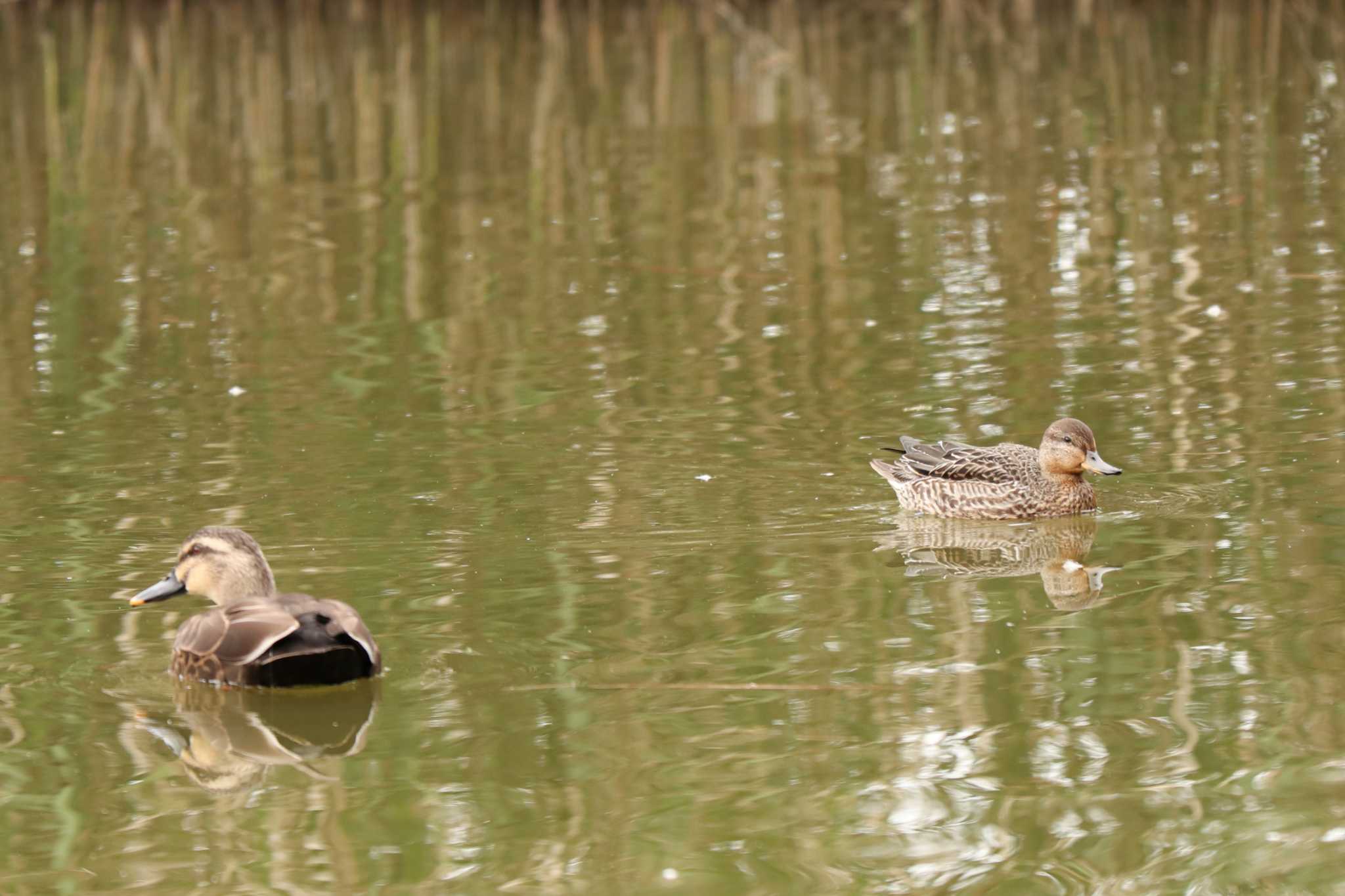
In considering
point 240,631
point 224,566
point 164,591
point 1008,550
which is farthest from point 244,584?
point 1008,550

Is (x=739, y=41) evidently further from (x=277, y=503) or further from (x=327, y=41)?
(x=277, y=503)

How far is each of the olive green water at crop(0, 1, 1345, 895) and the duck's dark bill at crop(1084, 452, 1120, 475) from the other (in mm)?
156

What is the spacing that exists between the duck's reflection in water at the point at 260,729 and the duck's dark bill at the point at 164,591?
0.47 meters

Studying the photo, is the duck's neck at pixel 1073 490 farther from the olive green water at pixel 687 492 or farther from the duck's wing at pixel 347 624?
the duck's wing at pixel 347 624

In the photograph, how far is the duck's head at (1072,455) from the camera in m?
8.32

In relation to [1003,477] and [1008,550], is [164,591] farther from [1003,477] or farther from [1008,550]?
[1003,477]

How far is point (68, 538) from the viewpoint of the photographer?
26.8 ft

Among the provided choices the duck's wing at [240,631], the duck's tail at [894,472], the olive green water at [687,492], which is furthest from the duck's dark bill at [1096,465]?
the duck's wing at [240,631]

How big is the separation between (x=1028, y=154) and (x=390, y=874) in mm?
12717

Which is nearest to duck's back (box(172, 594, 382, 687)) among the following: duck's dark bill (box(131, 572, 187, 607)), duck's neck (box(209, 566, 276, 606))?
duck's neck (box(209, 566, 276, 606))

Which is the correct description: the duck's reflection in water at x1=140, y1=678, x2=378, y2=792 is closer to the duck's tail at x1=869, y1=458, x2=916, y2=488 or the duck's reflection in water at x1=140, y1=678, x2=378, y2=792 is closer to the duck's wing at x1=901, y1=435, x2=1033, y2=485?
the duck's tail at x1=869, y1=458, x2=916, y2=488

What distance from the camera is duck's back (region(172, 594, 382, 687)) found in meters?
6.22

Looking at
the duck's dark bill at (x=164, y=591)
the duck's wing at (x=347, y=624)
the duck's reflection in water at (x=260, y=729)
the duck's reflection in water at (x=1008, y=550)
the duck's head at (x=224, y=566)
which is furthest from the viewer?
the duck's reflection in water at (x=1008, y=550)

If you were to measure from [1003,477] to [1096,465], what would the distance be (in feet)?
1.14
